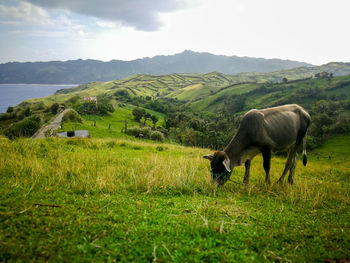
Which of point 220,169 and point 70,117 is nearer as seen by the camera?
point 220,169

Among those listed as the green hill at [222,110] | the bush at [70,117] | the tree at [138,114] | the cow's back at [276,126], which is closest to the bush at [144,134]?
the green hill at [222,110]

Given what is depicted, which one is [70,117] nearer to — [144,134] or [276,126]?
[144,134]

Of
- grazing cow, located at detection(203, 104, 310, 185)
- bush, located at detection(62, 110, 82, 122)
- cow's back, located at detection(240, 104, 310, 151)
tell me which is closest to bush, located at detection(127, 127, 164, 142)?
bush, located at detection(62, 110, 82, 122)

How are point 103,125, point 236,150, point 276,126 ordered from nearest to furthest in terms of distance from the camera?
point 236,150 → point 276,126 → point 103,125

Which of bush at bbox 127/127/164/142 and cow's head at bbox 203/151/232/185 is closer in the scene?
cow's head at bbox 203/151/232/185

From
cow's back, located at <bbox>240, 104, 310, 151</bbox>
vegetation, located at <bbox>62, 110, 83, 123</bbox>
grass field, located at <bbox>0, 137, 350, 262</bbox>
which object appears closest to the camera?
grass field, located at <bbox>0, 137, 350, 262</bbox>

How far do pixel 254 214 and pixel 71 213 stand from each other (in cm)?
347

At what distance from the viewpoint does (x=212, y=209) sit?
417 centimetres

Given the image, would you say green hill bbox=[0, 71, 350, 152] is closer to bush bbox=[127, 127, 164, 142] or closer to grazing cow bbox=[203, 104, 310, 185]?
bush bbox=[127, 127, 164, 142]

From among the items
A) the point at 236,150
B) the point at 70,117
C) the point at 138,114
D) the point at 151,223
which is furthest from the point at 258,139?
the point at 138,114

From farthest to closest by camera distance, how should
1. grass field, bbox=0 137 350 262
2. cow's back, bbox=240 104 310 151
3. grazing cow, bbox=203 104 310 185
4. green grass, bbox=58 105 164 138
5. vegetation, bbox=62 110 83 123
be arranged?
vegetation, bbox=62 110 83 123, green grass, bbox=58 105 164 138, cow's back, bbox=240 104 310 151, grazing cow, bbox=203 104 310 185, grass field, bbox=0 137 350 262

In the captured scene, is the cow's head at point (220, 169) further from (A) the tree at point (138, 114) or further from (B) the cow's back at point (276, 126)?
(A) the tree at point (138, 114)

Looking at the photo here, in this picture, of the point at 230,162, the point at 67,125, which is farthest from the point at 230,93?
the point at 230,162

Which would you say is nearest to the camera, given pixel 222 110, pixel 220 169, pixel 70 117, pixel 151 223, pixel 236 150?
pixel 151 223
